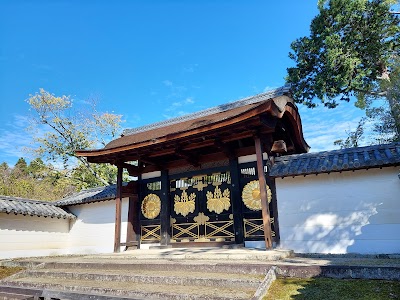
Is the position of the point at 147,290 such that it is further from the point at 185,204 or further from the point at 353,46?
the point at 353,46

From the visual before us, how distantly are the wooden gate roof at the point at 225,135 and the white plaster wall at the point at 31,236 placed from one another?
12.7 feet

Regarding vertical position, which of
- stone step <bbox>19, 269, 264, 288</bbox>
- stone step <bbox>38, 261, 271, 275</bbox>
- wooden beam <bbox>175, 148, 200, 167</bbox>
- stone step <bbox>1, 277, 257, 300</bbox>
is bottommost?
stone step <bbox>1, 277, 257, 300</bbox>

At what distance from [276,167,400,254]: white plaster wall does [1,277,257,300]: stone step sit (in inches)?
140

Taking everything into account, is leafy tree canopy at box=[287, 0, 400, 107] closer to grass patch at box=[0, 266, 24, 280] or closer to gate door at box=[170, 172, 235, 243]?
gate door at box=[170, 172, 235, 243]

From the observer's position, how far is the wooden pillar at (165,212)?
855cm

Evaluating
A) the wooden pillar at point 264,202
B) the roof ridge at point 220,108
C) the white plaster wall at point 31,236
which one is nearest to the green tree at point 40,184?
the white plaster wall at point 31,236

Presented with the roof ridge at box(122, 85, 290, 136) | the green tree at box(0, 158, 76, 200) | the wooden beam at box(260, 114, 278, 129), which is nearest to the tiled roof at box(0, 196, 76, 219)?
the roof ridge at box(122, 85, 290, 136)

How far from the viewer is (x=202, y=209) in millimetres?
8234

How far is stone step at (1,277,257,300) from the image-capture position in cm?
355

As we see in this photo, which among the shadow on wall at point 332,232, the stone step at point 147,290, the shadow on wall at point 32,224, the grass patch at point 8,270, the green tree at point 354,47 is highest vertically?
the green tree at point 354,47

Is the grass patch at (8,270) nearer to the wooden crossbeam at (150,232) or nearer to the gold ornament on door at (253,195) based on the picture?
the wooden crossbeam at (150,232)

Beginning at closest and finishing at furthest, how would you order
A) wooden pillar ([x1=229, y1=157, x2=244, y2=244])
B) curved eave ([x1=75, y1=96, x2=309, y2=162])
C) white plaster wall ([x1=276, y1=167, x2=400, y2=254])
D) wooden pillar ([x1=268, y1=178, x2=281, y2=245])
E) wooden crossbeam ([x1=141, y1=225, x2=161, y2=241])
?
curved eave ([x1=75, y1=96, x2=309, y2=162]) → white plaster wall ([x1=276, y1=167, x2=400, y2=254]) → wooden pillar ([x1=268, y1=178, x2=281, y2=245]) → wooden pillar ([x1=229, y1=157, x2=244, y2=244]) → wooden crossbeam ([x1=141, y1=225, x2=161, y2=241])

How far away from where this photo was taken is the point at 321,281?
12.6ft

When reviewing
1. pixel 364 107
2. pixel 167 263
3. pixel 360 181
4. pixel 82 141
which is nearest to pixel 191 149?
pixel 167 263
